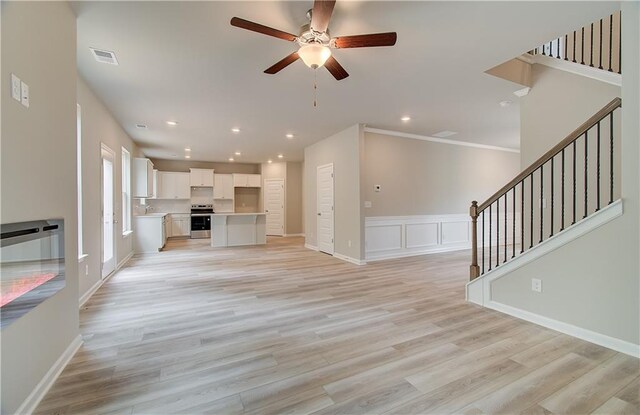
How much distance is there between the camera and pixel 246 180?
10.6m

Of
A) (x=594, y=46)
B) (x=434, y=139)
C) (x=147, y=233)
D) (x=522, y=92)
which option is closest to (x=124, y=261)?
(x=147, y=233)

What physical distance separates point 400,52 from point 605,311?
9.63 feet

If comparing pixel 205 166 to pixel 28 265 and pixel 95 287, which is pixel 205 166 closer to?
pixel 95 287

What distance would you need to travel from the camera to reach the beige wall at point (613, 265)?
7.17ft

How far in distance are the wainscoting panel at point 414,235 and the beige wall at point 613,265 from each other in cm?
326

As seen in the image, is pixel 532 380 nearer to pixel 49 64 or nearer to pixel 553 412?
pixel 553 412

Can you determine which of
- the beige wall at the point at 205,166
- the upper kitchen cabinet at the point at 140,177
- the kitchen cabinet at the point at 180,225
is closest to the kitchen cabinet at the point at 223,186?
the beige wall at the point at 205,166

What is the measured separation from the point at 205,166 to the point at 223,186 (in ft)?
3.36

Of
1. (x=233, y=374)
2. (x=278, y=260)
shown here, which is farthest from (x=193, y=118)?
(x=233, y=374)

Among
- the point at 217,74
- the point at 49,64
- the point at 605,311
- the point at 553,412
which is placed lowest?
the point at 553,412

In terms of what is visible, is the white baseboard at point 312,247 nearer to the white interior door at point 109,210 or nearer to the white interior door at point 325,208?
the white interior door at point 325,208

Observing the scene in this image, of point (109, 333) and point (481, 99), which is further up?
point (481, 99)

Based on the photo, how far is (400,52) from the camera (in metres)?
2.93

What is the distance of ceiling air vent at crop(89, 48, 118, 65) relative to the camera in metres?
2.87
